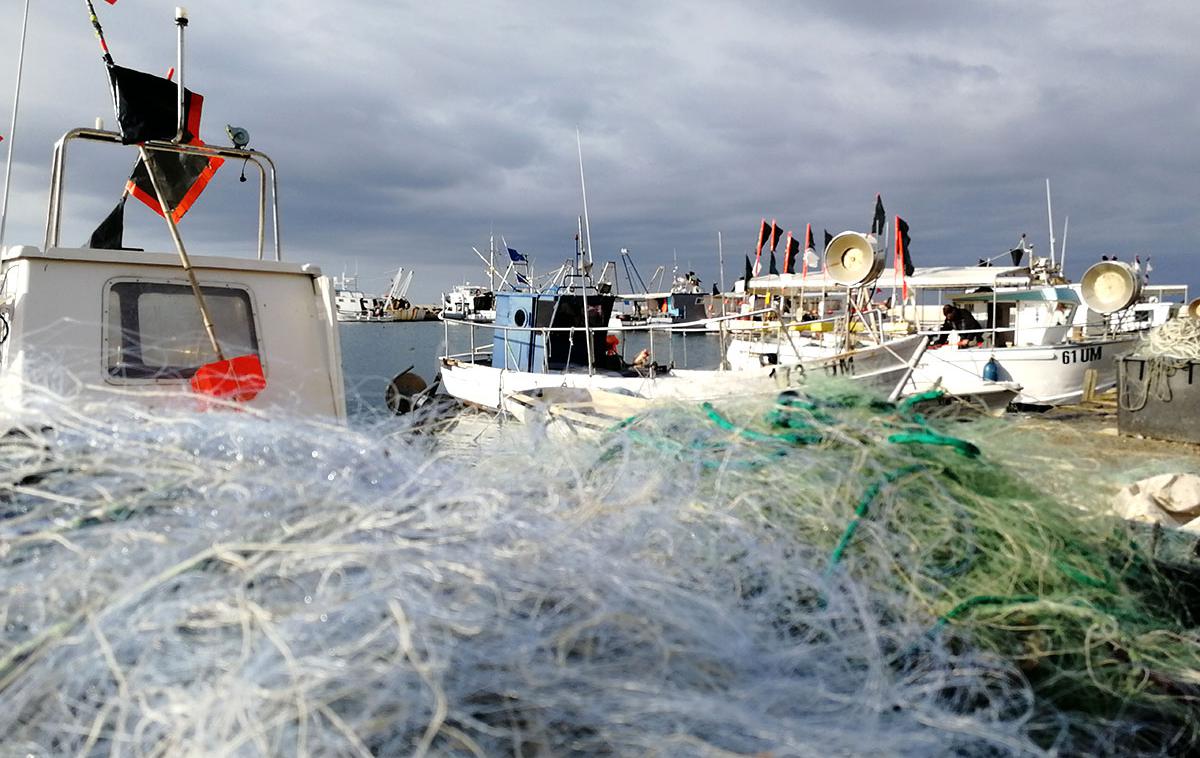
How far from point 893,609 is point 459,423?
2.60 metres

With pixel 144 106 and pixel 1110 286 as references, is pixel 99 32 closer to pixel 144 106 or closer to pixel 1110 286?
pixel 144 106

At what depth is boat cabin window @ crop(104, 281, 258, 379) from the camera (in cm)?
442

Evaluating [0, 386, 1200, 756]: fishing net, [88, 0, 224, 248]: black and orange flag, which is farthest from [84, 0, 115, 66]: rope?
[0, 386, 1200, 756]: fishing net

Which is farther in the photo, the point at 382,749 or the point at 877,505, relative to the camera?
the point at 877,505

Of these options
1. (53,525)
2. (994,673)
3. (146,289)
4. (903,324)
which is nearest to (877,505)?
(994,673)

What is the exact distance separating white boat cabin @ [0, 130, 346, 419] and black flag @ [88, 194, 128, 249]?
1.41 ft

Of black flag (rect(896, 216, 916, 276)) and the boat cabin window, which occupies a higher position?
black flag (rect(896, 216, 916, 276))

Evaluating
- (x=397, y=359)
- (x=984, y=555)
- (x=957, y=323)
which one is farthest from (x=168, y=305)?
(x=397, y=359)

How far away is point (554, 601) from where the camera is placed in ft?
5.72

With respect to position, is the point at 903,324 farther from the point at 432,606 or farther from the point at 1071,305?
the point at 432,606

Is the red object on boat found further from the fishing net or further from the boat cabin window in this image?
the fishing net

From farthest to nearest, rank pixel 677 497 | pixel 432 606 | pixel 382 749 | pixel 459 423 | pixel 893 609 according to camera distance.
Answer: pixel 459 423, pixel 677 497, pixel 893 609, pixel 432 606, pixel 382 749

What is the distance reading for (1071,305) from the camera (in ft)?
61.5

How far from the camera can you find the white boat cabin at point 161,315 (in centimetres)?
432
